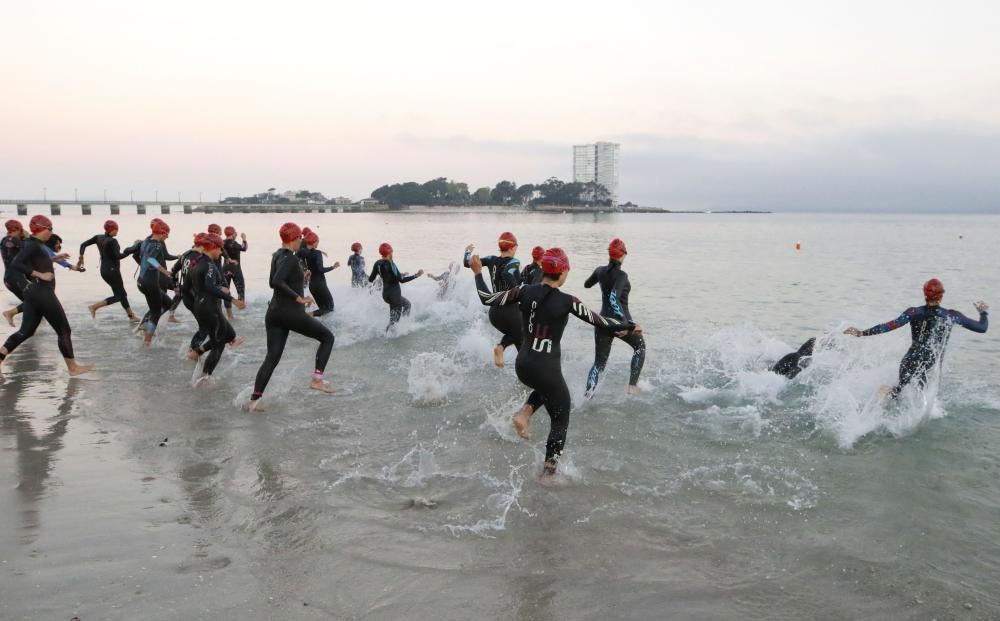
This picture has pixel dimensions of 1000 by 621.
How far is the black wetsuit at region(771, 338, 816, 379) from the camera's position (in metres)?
8.81

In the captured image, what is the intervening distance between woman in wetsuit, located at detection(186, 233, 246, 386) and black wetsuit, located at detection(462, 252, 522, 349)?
334 cm

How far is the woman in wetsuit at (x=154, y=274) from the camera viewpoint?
10570mm

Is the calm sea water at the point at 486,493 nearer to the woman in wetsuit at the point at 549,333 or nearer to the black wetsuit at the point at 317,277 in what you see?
the woman in wetsuit at the point at 549,333

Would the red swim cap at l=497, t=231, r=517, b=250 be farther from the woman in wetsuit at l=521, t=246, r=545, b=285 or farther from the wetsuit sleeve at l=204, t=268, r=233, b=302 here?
the wetsuit sleeve at l=204, t=268, r=233, b=302

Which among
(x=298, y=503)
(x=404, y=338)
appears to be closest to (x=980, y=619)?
(x=298, y=503)

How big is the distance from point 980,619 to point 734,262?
29.9m

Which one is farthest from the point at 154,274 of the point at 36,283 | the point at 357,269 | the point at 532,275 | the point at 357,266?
the point at 532,275

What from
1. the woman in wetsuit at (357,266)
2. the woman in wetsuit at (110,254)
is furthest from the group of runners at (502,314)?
the woman in wetsuit at (357,266)

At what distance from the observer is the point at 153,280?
10625 millimetres

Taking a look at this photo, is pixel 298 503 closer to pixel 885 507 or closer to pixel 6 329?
pixel 885 507

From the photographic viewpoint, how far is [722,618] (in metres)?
3.77

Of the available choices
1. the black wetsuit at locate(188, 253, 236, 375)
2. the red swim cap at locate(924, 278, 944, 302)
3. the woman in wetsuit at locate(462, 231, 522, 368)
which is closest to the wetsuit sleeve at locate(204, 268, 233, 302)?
the black wetsuit at locate(188, 253, 236, 375)

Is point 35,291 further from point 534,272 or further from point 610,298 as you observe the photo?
point 610,298

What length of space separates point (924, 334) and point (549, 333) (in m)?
4.62
